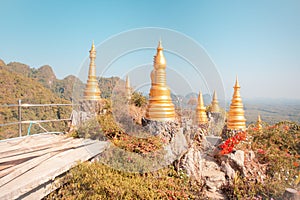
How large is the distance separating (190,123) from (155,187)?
83.6 inches

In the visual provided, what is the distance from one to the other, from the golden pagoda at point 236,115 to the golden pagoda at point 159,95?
2.67m

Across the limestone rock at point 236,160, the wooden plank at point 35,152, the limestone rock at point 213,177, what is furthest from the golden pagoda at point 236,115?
the wooden plank at point 35,152

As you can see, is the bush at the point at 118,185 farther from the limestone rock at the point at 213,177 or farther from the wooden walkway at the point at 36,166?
the limestone rock at the point at 213,177

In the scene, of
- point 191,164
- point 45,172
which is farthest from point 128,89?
point 45,172

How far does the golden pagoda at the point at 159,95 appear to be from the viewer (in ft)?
13.8

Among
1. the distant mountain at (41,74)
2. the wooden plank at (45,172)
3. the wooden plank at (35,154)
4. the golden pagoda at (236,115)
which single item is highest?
the distant mountain at (41,74)

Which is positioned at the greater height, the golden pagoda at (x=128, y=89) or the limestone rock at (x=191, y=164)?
the golden pagoda at (x=128, y=89)

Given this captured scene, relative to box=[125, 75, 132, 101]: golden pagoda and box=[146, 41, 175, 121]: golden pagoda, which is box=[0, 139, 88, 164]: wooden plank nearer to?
box=[125, 75, 132, 101]: golden pagoda

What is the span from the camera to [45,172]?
254 centimetres

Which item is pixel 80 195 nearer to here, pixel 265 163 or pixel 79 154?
pixel 79 154

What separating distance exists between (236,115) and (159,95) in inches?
121

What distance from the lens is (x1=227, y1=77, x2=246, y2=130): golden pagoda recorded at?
19.4 feet

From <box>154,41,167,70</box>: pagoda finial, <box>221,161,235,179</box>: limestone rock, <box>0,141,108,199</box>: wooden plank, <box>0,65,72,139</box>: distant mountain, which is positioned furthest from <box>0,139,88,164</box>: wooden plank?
<box>0,65,72,139</box>: distant mountain

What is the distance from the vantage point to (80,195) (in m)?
2.63
